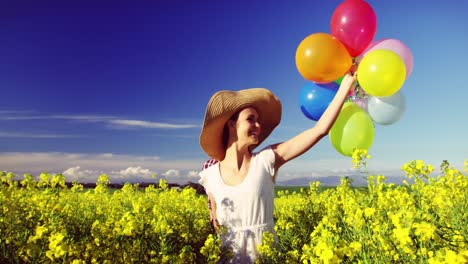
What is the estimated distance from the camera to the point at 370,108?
11.7 ft

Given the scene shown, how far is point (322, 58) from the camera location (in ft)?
10.2

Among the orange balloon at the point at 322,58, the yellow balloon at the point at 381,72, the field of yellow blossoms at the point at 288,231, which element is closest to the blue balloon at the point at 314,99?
the orange balloon at the point at 322,58

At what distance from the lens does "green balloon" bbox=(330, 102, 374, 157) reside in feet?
10.6

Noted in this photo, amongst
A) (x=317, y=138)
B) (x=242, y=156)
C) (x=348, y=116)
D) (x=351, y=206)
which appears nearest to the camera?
(x=351, y=206)

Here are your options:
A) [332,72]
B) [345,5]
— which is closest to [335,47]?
[332,72]

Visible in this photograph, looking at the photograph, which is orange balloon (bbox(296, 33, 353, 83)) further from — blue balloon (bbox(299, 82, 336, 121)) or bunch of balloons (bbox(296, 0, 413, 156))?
blue balloon (bbox(299, 82, 336, 121))

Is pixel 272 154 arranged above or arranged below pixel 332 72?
below

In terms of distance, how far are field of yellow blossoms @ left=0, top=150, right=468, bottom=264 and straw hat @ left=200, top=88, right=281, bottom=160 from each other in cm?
67

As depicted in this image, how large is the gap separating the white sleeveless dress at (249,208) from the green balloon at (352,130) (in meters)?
0.75

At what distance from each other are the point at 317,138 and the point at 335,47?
831 mm

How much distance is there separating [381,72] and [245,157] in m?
1.13

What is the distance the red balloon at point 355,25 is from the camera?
10.9ft

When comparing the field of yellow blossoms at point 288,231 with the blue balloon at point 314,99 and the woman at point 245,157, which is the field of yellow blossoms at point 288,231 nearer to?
the woman at point 245,157

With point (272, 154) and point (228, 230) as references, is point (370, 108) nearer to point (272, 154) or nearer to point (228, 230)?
point (272, 154)
